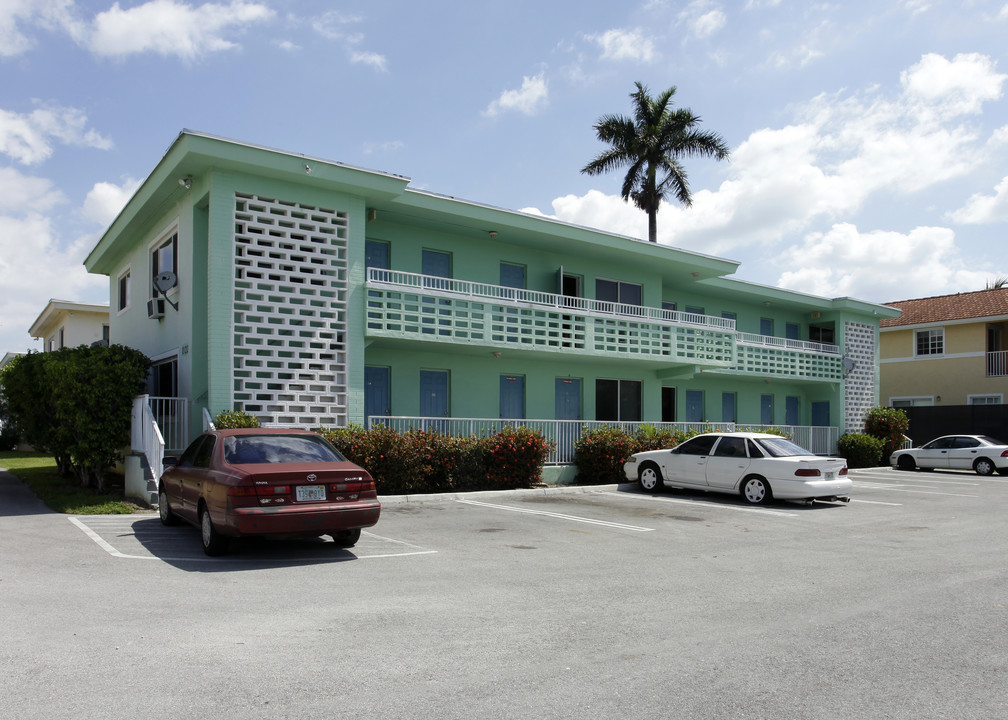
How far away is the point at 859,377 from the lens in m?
31.9

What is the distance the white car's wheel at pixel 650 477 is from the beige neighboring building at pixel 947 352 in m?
26.1

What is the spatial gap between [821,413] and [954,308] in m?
12.1

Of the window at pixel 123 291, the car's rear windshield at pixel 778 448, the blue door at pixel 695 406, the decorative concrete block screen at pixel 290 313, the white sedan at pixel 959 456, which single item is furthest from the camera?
the blue door at pixel 695 406

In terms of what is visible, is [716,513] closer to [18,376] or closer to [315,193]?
[315,193]

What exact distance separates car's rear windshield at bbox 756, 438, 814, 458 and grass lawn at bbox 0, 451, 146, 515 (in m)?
11.9

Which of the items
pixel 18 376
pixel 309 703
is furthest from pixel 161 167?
pixel 309 703

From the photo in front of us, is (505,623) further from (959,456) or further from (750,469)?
(959,456)

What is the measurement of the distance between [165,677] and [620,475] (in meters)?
15.4

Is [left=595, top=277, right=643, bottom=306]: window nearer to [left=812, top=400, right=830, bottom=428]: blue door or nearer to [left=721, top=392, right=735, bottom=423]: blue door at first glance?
[left=721, top=392, right=735, bottom=423]: blue door

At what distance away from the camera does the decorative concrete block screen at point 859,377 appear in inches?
1227

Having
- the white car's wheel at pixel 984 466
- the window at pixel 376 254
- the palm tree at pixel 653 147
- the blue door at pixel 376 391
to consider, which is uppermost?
the palm tree at pixel 653 147

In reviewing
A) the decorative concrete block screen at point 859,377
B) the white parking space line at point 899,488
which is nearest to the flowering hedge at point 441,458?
the white parking space line at point 899,488

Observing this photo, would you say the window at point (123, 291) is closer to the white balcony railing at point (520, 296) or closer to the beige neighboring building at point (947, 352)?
the white balcony railing at point (520, 296)

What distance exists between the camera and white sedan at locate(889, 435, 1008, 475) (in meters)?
25.6
